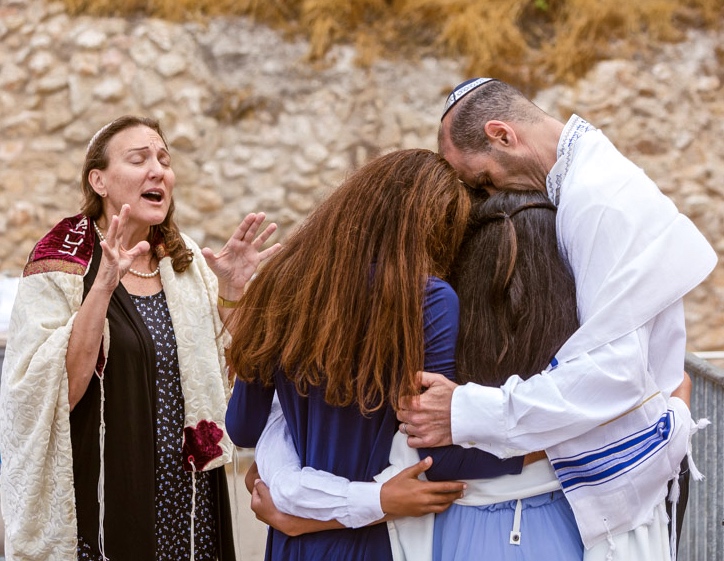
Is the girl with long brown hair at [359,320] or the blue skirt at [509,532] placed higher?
the girl with long brown hair at [359,320]

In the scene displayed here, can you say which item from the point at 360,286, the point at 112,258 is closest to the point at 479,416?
the point at 360,286

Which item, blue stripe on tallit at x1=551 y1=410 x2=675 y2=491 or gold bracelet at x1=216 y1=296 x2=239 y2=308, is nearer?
blue stripe on tallit at x1=551 y1=410 x2=675 y2=491

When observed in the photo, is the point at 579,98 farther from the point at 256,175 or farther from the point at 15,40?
the point at 15,40

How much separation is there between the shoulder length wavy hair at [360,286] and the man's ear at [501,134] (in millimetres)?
350

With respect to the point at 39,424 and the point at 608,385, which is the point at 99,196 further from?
the point at 608,385

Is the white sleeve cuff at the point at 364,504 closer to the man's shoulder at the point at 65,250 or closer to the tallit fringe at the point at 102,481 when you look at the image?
the tallit fringe at the point at 102,481

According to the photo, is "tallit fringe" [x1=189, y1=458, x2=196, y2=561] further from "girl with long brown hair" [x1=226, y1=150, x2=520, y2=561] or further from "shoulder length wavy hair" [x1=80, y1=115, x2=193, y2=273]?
"girl with long brown hair" [x1=226, y1=150, x2=520, y2=561]

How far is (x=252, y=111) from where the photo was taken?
6.12 metres

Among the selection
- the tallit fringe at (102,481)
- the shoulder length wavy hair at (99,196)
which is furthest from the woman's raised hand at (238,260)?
the tallit fringe at (102,481)

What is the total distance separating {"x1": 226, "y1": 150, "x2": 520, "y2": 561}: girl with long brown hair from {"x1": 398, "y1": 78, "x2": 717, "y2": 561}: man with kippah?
8 cm

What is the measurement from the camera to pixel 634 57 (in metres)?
6.38

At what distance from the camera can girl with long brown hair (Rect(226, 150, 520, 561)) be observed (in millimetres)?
1645

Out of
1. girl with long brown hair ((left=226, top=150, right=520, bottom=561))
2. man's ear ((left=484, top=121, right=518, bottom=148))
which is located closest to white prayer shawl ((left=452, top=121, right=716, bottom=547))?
girl with long brown hair ((left=226, top=150, right=520, bottom=561))

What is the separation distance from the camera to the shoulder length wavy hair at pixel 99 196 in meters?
2.66
